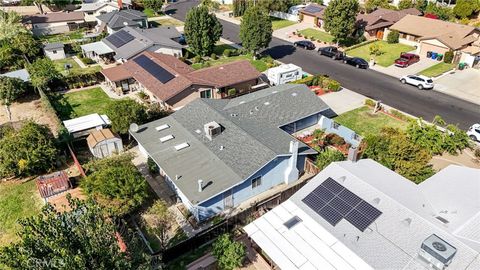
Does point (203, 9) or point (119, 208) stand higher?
point (203, 9)

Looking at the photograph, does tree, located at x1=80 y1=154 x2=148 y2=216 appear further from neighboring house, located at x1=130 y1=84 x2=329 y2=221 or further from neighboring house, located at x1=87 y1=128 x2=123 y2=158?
neighboring house, located at x1=87 y1=128 x2=123 y2=158

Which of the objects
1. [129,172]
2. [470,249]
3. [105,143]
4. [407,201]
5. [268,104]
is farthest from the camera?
[268,104]

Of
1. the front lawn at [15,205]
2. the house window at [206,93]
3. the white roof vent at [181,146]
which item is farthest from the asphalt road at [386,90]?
the front lawn at [15,205]

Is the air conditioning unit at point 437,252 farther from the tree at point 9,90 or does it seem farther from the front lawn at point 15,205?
the tree at point 9,90

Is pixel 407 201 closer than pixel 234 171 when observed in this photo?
Yes

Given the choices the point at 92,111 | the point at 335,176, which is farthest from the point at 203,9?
the point at 335,176

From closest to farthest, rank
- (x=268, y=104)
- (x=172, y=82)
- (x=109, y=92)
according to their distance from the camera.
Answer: (x=268, y=104) < (x=172, y=82) < (x=109, y=92)

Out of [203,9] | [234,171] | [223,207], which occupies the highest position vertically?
[203,9]

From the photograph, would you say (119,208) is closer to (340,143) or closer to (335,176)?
(335,176)
